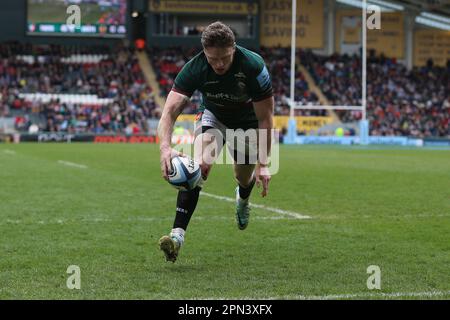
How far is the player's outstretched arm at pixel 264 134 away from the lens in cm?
621

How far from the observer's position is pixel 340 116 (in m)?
43.3

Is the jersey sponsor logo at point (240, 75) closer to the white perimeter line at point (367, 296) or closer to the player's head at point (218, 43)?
the player's head at point (218, 43)

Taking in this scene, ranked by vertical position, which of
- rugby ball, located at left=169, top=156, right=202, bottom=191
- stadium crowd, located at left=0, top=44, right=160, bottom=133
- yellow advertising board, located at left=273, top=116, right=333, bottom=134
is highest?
stadium crowd, located at left=0, top=44, right=160, bottom=133

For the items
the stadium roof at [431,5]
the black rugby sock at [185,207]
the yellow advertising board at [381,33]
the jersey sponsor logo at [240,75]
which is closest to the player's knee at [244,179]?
the black rugby sock at [185,207]

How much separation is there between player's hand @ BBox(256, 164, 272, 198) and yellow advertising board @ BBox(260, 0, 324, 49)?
4200 centimetres

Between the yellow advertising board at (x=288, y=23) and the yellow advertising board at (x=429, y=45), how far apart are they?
7.00m

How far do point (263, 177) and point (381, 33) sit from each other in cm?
4488

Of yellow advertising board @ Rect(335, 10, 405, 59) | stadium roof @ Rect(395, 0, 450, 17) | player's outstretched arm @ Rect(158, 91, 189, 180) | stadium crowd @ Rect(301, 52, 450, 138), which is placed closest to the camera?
player's outstretched arm @ Rect(158, 91, 189, 180)

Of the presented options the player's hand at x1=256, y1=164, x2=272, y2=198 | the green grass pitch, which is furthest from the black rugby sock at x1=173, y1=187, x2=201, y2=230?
the player's hand at x1=256, y1=164, x2=272, y2=198

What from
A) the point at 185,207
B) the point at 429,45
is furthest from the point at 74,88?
the point at 185,207

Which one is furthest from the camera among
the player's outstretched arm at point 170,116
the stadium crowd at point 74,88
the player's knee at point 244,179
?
the stadium crowd at point 74,88

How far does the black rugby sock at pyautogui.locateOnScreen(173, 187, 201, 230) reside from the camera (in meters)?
6.03

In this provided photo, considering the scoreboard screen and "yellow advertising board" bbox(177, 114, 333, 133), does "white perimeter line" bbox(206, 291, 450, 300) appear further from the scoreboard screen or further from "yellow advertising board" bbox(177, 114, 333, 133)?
the scoreboard screen
